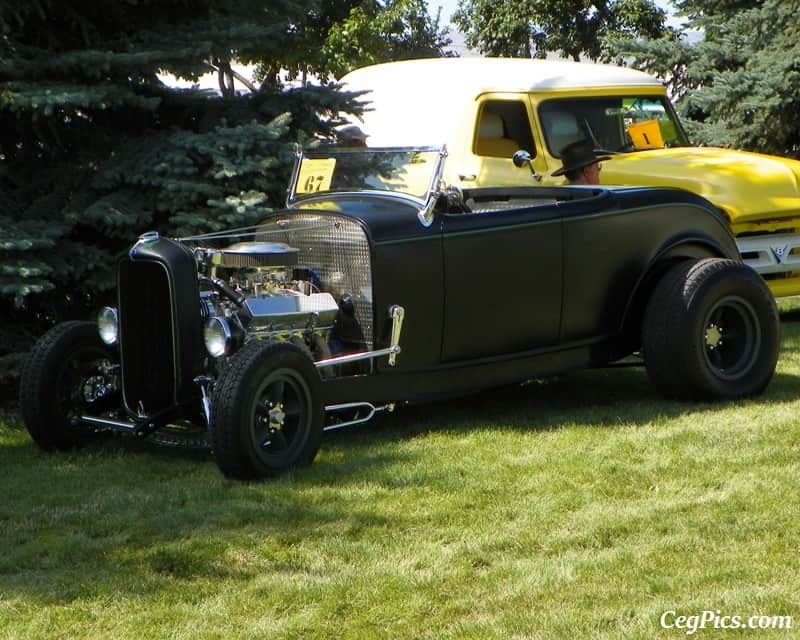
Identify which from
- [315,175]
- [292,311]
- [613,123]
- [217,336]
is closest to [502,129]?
[613,123]

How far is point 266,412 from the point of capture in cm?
590

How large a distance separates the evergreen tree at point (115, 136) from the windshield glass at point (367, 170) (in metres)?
0.34

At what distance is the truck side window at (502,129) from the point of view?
1020 cm

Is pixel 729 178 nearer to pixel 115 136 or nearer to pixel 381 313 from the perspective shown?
pixel 381 313

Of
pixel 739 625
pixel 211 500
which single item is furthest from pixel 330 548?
pixel 739 625

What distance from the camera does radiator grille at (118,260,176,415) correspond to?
6125mm

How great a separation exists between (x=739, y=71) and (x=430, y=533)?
32.8 feet

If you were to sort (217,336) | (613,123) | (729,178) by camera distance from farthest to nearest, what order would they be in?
(613,123) < (729,178) < (217,336)

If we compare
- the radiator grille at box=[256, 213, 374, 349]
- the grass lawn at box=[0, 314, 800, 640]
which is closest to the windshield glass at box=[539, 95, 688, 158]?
the grass lawn at box=[0, 314, 800, 640]

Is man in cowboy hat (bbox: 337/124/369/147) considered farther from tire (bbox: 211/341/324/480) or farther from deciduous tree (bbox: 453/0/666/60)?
deciduous tree (bbox: 453/0/666/60)

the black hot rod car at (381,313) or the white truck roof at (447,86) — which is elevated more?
the white truck roof at (447,86)

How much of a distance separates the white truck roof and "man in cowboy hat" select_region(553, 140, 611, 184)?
56cm

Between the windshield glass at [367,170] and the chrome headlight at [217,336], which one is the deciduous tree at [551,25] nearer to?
the windshield glass at [367,170]

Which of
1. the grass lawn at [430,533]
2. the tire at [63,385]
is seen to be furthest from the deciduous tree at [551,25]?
the tire at [63,385]
